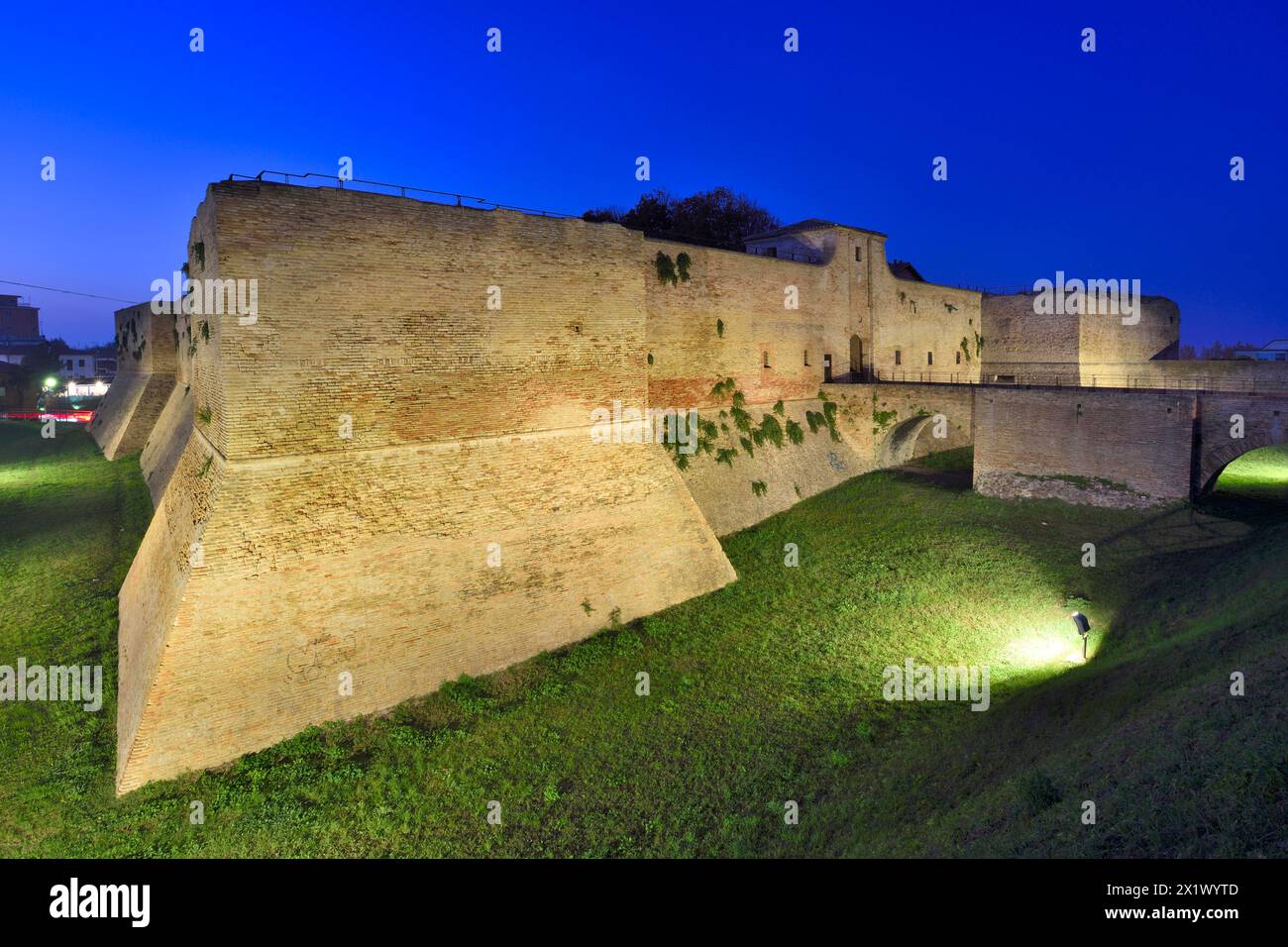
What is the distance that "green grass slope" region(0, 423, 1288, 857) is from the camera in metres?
6.58

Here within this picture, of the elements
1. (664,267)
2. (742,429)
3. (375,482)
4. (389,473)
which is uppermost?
(664,267)

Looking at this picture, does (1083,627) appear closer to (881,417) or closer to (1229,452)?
(1229,452)

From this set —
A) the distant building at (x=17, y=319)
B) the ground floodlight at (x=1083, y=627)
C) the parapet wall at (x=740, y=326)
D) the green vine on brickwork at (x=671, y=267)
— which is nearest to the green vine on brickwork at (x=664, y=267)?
the green vine on brickwork at (x=671, y=267)

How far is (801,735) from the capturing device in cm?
1012

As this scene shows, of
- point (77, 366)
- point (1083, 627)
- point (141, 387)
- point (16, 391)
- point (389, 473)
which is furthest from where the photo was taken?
point (77, 366)

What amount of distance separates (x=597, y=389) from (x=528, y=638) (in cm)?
506

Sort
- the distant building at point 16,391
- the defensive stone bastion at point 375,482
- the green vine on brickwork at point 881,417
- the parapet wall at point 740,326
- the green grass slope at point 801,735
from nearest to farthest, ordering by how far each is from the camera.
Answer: the green grass slope at point 801,735
the defensive stone bastion at point 375,482
the parapet wall at point 740,326
the green vine on brickwork at point 881,417
the distant building at point 16,391

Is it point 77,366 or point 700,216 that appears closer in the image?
point 700,216

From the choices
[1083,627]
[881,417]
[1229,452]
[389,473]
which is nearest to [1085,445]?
[1229,452]

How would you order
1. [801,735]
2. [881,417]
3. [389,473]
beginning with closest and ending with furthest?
[801,735], [389,473], [881,417]

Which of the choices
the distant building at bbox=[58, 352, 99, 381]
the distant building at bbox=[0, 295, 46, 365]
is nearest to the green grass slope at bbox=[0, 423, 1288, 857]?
the distant building at bbox=[58, 352, 99, 381]

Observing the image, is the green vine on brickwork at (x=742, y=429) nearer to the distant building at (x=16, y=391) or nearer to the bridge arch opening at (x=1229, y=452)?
the bridge arch opening at (x=1229, y=452)

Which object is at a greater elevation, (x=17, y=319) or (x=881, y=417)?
(x=17, y=319)

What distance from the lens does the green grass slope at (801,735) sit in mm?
6582
